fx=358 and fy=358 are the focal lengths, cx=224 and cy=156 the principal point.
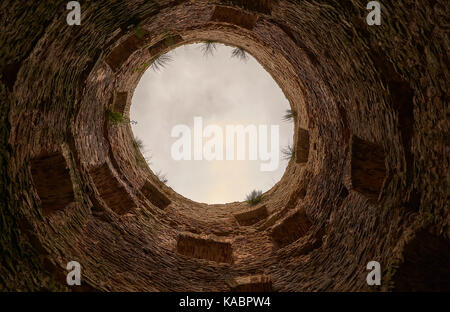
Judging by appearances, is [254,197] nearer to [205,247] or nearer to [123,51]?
[205,247]

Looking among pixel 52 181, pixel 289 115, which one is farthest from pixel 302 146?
pixel 52 181

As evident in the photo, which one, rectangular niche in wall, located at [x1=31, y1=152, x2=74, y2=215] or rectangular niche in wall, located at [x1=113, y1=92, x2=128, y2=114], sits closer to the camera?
rectangular niche in wall, located at [x1=31, y1=152, x2=74, y2=215]

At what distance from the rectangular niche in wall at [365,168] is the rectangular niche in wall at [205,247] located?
2.35 m

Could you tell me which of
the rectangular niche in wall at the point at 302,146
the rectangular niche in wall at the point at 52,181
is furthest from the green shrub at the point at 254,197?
the rectangular niche in wall at the point at 52,181

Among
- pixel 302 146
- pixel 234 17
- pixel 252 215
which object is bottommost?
pixel 252 215

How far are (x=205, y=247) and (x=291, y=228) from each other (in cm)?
147

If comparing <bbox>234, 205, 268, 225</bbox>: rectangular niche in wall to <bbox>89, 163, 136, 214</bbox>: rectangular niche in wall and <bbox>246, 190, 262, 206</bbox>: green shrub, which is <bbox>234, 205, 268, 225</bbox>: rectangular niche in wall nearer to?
<bbox>246, 190, 262, 206</bbox>: green shrub

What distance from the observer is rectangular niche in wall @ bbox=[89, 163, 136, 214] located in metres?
5.52

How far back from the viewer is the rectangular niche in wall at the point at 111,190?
18.1ft

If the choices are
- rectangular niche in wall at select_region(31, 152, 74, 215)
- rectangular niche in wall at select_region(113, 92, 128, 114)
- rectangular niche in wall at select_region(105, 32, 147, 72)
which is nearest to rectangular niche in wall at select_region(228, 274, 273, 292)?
rectangular niche in wall at select_region(31, 152, 74, 215)

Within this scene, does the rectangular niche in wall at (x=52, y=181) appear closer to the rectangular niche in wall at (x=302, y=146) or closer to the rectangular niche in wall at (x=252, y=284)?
the rectangular niche in wall at (x=252, y=284)

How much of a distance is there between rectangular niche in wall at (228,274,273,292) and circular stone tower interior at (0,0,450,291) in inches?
1.1

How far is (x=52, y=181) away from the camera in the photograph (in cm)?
429

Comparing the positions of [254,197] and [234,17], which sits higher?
[234,17]
